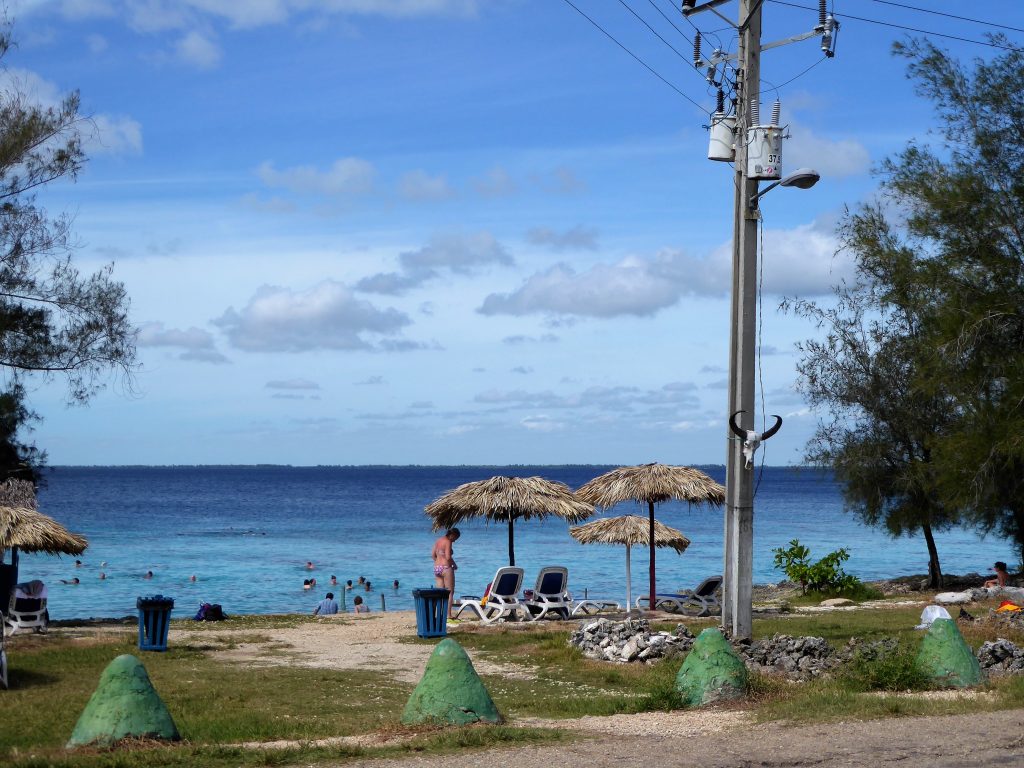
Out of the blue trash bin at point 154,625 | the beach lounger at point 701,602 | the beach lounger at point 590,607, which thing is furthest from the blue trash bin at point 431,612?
the beach lounger at point 701,602

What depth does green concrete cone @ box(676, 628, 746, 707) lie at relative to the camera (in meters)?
9.01

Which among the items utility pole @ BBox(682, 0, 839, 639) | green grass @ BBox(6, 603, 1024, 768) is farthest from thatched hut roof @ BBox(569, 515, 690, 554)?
utility pole @ BBox(682, 0, 839, 639)

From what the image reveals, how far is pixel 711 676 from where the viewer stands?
29.6 ft

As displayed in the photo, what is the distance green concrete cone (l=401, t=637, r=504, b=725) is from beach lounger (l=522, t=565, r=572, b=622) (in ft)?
31.4

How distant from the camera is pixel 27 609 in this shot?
56.5ft

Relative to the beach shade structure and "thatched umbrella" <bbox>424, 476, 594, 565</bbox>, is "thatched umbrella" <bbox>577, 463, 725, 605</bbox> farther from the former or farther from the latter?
the beach shade structure

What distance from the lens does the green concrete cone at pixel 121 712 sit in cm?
748

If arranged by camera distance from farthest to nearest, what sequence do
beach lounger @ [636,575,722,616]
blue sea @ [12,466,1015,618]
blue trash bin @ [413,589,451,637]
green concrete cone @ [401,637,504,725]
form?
blue sea @ [12,466,1015,618], beach lounger @ [636,575,722,616], blue trash bin @ [413,589,451,637], green concrete cone @ [401,637,504,725]

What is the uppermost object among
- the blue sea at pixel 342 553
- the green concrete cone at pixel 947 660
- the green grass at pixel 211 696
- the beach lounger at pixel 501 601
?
the green concrete cone at pixel 947 660

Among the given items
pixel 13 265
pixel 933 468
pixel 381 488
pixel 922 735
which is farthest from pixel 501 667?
pixel 381 488

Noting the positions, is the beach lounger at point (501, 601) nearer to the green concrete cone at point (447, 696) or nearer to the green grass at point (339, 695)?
the green grass at point (339, 695)

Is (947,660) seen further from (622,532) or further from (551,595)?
(622,532)

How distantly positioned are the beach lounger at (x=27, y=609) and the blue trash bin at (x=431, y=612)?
5675mm

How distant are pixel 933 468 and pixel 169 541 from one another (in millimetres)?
48850
